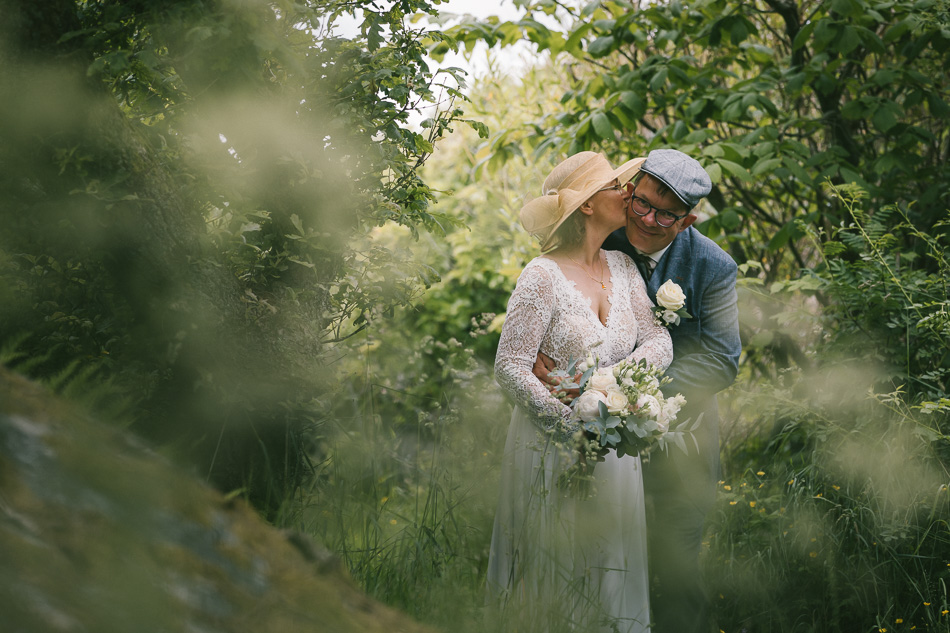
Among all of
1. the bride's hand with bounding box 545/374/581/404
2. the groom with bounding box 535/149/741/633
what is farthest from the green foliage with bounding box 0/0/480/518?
the groom with bounding box 535/149/741/633

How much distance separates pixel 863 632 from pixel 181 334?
3.14 metres

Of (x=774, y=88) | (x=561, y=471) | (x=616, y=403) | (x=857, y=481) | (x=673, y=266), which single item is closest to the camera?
(x=616, y=403)

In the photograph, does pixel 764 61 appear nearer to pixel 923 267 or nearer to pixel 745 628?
pixel 923 267

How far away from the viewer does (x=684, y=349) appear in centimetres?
278

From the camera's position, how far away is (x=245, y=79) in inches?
74.4

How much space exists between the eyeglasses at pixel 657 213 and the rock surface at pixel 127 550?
207cm

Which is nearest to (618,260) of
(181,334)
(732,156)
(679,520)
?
(679,520)

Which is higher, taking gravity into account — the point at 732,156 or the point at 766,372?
the point at 732,156

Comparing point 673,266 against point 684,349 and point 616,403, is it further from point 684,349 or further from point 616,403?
point 616,403

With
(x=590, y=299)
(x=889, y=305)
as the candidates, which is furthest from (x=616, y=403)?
(x=889, y=305)

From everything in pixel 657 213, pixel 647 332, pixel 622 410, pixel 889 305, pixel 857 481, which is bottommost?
pixel 857 481

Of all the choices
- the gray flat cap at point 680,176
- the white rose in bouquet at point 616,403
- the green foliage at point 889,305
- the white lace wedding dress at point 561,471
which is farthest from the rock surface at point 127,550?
the green foliage at point 889,305

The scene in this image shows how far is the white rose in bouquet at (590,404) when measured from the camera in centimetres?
217

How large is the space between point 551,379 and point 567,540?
0.56 meters
